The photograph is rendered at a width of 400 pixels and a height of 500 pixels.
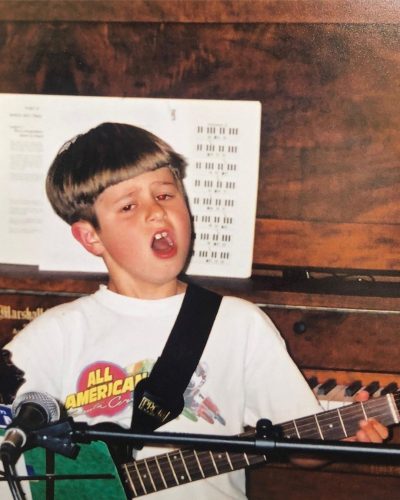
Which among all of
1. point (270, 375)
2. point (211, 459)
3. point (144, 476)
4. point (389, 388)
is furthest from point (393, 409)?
point (144, 476)

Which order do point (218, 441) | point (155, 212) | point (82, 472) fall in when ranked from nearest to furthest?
1. point (218, 441)
2. point (82, 472)
3. point (155, 212)

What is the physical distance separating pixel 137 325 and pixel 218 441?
1.03 feet

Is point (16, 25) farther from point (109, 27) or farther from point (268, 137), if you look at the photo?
point (268, 137)

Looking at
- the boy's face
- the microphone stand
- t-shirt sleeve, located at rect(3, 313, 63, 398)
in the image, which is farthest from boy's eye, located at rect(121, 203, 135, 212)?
the microphone stand

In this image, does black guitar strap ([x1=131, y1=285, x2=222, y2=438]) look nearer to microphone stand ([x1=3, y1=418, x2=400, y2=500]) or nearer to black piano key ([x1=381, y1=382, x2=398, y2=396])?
microphone stand ([x1=3, y1=418, x2=400, y2=500])

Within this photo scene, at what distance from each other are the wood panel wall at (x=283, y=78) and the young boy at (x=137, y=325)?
0.12m

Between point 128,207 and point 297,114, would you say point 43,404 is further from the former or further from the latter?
point 297,114

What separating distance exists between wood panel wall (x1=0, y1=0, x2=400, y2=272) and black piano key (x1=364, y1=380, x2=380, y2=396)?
203 millimetres

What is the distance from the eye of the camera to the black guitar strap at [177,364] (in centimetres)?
98

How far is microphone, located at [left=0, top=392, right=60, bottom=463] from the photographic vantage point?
710mm

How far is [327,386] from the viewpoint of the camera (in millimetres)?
979

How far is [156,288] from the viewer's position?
1.00 metres

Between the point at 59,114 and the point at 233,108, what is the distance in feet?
1.02

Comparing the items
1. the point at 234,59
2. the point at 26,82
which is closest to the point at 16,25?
the point at 26,82
